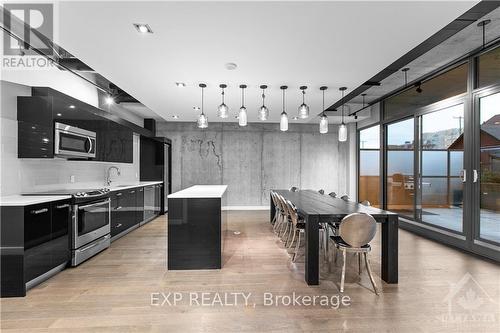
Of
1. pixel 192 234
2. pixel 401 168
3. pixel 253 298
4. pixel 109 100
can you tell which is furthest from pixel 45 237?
pixel 401 168

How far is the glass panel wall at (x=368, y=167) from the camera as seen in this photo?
25.1 feet

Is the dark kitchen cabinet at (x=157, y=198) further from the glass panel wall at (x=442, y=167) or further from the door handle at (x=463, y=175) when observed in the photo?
the door handle at (x=463, y=175)

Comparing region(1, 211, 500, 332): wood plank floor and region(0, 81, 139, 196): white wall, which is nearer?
region(1, 211, 500, 332): wood plank floor

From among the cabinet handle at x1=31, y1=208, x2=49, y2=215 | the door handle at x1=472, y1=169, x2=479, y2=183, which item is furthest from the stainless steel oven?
the door handle at x1=472, y1=169, x2=479, y2=183

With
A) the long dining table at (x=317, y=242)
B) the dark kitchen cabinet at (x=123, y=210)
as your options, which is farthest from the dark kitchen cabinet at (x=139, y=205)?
the long dining table at (x=317, y=242)

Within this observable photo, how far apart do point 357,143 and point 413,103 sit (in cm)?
267

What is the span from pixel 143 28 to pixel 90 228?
2931mm

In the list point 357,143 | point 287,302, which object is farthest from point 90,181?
point 357,143

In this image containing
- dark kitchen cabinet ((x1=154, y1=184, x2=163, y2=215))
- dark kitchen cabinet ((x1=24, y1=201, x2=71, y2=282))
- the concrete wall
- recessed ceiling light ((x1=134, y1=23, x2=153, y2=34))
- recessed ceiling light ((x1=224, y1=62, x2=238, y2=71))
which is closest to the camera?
recessed ceiling light ((x1=134, y1=23, x2=153, y2=34))

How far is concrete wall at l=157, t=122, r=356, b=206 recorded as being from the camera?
791 centimetres

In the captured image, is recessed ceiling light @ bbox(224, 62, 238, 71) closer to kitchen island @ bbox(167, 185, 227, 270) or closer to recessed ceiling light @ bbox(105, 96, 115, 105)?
kitchen island @ bbox(167, 185, 227, 270)

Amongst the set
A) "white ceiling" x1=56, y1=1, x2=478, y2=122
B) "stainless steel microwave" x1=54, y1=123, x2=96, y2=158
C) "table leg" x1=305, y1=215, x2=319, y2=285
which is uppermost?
"white ceiling" x1=56, y1=1, x2=478, y2=122

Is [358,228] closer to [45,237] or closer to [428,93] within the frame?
[45,237]

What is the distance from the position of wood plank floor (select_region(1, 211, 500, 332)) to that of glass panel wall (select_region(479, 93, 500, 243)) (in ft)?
1.89
